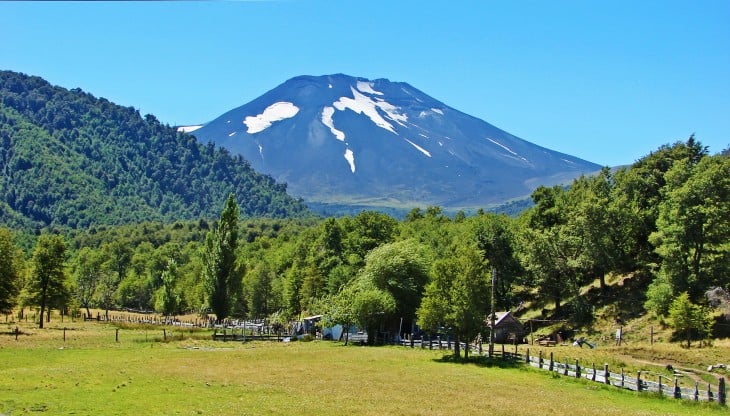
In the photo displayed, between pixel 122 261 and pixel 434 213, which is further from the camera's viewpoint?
pixel 122 261

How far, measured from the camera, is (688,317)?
162 ft

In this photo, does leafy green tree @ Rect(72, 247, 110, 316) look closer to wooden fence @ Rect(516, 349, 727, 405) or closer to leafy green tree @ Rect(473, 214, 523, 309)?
leafy green tree @ Rect(473, 214, 523, 309)

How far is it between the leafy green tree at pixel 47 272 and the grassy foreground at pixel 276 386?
73.6 ft

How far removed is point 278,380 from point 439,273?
21.6 metres

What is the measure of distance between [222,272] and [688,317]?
170ft

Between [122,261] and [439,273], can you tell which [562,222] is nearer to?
[439,273]

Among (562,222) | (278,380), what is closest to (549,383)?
(278,380)

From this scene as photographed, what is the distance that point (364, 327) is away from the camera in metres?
62.6

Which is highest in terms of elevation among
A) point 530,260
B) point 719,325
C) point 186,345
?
point 530,260

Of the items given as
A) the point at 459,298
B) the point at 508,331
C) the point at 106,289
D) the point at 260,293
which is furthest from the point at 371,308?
the point at 106,289

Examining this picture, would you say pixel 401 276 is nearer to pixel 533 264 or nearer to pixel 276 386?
pixel 533 264

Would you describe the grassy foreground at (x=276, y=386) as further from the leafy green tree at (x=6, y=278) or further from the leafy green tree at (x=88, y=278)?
the leafy green tree at (x=88, y=278)

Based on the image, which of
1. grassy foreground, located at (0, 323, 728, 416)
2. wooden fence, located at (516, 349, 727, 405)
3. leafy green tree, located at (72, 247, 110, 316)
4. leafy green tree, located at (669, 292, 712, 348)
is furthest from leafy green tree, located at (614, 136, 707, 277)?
leafy green tree, located at (72, 247, 110, 316)

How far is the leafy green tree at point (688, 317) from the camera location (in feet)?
162
